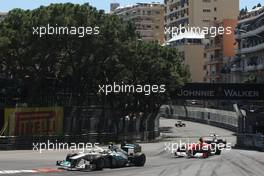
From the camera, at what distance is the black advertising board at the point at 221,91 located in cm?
7106

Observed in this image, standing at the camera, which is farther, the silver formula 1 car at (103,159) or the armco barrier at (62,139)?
the armco barrier at (62,139)

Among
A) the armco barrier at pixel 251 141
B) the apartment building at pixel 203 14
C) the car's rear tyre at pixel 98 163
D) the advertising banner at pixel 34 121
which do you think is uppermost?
the apartment building at pixel 203 14

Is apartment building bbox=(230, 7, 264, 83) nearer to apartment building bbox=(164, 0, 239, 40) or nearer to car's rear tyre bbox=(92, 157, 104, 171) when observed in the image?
apartment building bbox=(164, 0, 239, 40)

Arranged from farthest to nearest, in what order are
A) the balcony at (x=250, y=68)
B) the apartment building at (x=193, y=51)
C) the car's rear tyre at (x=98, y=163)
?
the apartment building at (x=193, y=51)
the balcony at (x=250, y=68)
the car's rear tyre at (x=98, y=163)

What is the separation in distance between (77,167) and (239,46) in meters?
91.4

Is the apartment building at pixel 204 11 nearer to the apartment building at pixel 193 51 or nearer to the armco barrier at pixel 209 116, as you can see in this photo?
the apartment building at pixel 193 51

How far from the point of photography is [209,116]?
106875 mm

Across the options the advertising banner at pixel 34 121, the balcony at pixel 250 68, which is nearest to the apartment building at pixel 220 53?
the balcony at pixel 250 68

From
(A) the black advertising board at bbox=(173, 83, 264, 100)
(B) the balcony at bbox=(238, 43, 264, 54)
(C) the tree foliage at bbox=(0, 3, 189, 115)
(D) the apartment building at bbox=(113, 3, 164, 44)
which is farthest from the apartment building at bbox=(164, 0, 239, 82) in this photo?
(C) the tree foliage at bbox=(0, 3, 189, 115)

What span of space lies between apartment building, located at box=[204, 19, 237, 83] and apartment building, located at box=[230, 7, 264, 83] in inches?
256

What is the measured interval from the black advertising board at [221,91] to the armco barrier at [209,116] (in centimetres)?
1939

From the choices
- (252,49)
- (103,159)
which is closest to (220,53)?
(252,49)

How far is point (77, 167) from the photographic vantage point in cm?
2827

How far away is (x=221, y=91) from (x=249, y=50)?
38934 mm
